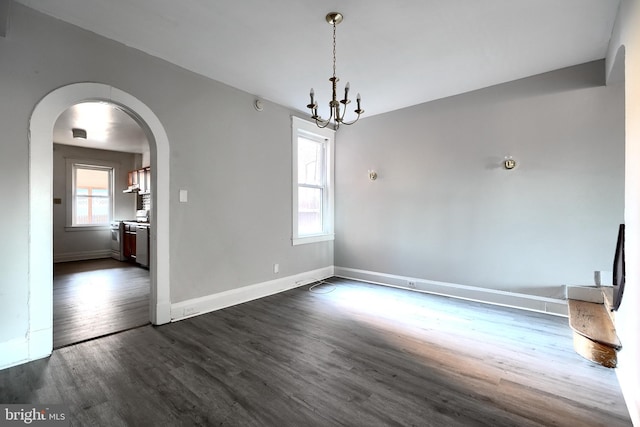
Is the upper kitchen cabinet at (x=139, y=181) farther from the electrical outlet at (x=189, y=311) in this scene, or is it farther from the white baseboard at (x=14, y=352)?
the white baseboard at (x=14, y=352)

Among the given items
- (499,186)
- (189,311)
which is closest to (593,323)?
(499,186)

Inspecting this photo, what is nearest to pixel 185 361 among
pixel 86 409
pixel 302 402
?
pixel 86 409

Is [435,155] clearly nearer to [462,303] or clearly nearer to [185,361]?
[462,303]

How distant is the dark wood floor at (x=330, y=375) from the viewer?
168 cm

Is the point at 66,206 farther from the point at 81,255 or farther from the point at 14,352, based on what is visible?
the point at 14,352

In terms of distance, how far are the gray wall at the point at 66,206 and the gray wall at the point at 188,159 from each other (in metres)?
5.08

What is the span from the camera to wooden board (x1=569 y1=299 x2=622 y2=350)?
7.14 feet

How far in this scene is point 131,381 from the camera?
198 centimetres

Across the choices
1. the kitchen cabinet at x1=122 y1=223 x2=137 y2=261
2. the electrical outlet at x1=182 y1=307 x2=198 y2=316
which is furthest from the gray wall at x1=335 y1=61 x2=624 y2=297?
the kitchen cabinet at x1=122 y1=223 x2=137 y2=261

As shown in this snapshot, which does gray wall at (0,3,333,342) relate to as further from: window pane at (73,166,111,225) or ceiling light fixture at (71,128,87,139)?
window pane at (73,166,111,225)

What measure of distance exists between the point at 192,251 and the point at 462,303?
132 inches

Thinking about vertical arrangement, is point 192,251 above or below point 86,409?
above

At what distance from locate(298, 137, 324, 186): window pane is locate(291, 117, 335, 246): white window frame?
0.08 m

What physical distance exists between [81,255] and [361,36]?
25.7 feet
